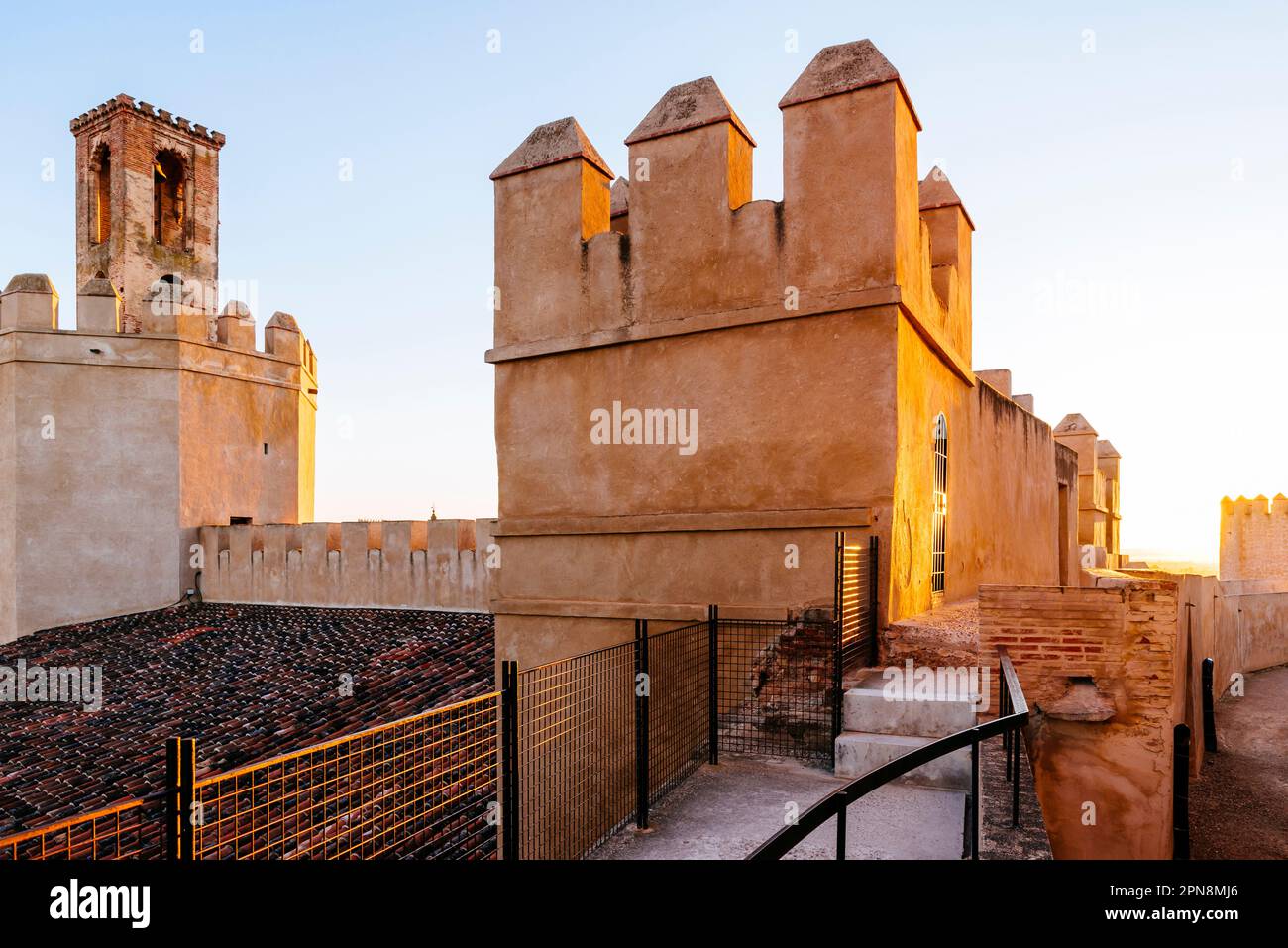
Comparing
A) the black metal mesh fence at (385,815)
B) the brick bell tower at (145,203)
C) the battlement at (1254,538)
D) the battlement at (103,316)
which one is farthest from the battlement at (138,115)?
the battlement at (1254,538)

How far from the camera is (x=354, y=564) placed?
19.3 metres

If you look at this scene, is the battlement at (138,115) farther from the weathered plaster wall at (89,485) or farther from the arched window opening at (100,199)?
the weathered plaster wall at (89,485)

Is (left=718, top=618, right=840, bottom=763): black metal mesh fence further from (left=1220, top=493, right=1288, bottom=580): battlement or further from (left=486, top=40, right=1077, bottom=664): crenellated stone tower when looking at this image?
(left=1220, top=493, right=1288, bottom=580): battlement

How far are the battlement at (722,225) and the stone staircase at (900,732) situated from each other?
4096mm

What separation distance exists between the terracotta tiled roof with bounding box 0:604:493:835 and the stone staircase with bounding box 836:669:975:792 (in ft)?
21.4

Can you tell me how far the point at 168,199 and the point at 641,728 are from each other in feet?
102

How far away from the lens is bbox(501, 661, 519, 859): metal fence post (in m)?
4.95

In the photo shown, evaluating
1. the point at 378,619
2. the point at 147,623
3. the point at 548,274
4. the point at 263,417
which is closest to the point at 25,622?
the point at 147,623

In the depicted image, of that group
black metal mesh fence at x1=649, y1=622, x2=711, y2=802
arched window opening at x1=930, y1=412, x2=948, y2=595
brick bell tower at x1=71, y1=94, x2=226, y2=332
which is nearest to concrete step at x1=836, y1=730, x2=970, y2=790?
black metal mesh fence at x1=649, y1=622, x2=711, y2=802

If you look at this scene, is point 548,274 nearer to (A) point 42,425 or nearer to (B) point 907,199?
(B) point 907,199

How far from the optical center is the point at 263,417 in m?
23.4

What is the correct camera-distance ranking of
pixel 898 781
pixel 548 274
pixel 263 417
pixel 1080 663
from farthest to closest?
pixel 263 417
pixel 548 274
pixel 1080 663
pixel 898 781

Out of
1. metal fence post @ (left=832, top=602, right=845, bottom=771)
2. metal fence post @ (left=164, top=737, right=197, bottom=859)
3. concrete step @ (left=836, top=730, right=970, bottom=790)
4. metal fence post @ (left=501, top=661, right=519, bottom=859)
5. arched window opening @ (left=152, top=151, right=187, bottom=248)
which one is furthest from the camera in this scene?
arched window opening @ (left=152, top=151, right=187, bottom=248)

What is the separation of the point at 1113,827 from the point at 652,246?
297 inches
